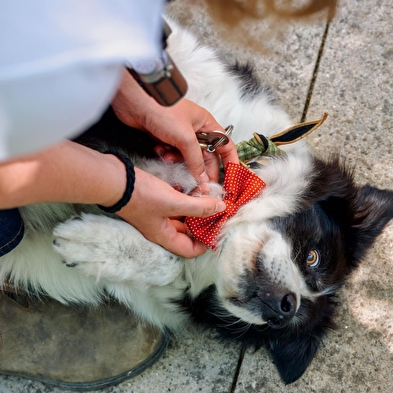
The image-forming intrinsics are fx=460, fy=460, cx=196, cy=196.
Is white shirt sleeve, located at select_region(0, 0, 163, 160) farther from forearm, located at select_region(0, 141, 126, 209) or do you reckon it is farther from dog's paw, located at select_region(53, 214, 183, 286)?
dog's paw, located at select_region(53, 214, 183, 286)

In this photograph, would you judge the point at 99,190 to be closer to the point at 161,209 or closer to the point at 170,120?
the point at 161,209

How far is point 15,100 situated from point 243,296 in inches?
59.5

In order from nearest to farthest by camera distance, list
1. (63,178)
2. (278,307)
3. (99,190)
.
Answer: (63,178) → (99,190) → (278,307)

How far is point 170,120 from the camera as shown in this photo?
2.00 m

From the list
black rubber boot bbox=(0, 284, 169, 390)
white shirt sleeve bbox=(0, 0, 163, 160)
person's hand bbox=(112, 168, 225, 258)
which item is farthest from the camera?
black rubber boot bbox=(0, 284, 169, 390)

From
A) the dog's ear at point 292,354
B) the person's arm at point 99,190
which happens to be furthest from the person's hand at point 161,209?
the dog's ear at point 292,354

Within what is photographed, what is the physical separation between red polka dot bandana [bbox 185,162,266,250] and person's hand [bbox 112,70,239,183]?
3.6 inches

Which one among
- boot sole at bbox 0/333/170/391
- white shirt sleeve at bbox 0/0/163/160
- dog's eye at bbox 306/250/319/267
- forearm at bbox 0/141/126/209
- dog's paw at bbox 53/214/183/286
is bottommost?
boot sole at bbox 0/333/170/391

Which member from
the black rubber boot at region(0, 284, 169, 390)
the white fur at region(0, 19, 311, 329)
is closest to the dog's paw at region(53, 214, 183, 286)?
the white fur at region(0, 19, 311, 329)

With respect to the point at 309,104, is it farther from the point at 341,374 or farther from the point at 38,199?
the point at 38,199

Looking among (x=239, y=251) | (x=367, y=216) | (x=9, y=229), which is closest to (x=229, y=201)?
(x=239, y=251)

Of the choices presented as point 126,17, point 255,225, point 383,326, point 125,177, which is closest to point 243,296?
point 255,225

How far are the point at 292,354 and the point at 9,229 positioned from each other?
1641 millimetres

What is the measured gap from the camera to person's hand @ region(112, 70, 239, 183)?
6.55 ft
